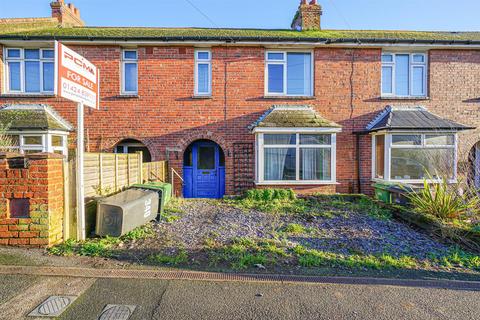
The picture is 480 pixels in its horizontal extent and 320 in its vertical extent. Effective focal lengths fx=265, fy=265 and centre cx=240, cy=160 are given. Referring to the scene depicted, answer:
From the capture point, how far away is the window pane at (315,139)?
29.9 feet

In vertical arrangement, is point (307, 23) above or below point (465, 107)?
above

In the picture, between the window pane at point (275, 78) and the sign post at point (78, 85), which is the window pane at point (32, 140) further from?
the window pane at point (275, 78)

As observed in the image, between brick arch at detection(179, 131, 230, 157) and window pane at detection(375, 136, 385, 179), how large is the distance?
545 centimetres

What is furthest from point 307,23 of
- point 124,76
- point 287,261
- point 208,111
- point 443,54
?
point 287,261

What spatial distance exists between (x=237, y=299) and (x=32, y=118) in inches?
370

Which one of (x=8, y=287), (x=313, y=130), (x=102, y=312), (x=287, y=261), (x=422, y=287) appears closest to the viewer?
(x=102, y=312)

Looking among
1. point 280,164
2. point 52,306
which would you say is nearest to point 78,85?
point 52,306

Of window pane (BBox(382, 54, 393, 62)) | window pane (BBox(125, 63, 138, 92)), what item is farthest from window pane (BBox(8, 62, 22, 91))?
window pane (BBox(382, 54, 393, 62))

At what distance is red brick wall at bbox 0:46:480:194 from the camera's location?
379 inches

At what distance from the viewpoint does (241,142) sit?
31.9ft

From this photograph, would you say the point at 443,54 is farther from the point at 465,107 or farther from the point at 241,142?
the point at 241,142

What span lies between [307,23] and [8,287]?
12976mm

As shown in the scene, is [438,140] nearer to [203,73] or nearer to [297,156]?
[297,156]

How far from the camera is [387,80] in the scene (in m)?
10.1
